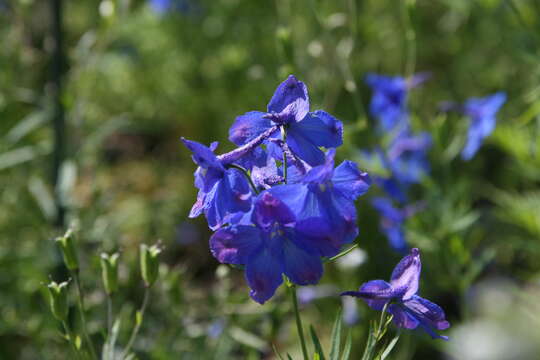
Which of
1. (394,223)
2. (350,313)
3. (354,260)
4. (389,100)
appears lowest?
(350,313)

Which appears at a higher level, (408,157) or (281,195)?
(281,195)

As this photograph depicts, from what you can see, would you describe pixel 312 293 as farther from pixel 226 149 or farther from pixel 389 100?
pixel 226 149

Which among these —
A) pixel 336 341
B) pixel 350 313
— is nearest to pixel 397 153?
pixel 350 313

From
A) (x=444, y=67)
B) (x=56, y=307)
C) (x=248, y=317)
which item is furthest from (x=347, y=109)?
(x=56, y=307)

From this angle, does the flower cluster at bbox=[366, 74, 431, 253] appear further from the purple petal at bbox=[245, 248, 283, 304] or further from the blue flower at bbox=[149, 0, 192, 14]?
the blue flower at bbox=[149, 0, 192, 14]

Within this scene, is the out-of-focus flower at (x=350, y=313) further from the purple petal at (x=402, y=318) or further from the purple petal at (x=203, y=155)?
the purple petal at (x=203, y=155)

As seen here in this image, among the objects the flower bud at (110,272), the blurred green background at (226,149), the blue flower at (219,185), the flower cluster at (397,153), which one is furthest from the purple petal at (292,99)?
the flower cluster at (397,153)
